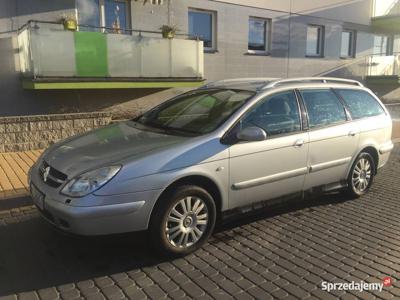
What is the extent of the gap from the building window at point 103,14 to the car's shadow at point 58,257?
6.80 meters

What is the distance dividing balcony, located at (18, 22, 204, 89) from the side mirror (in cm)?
→ 618

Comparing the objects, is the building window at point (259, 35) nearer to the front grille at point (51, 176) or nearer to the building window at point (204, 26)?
the building window at point (204, 26)

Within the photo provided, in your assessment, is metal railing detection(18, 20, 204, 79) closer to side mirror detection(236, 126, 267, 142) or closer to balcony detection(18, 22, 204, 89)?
balcony detection(18, 22, 204, 89)

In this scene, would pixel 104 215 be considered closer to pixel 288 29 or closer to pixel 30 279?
pixel 30 279

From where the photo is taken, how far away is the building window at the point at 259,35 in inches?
540

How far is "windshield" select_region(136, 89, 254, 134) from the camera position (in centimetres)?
427

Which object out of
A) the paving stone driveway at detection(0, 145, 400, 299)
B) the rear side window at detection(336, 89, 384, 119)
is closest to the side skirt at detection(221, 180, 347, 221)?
the paving stone driveway at detection(0, 145, 400, 299)

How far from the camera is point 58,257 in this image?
3781 mm

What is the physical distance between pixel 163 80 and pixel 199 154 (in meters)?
7.04

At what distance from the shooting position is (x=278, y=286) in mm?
3322

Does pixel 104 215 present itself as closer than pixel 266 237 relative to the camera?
Yes

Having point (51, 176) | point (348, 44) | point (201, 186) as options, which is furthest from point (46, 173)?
point (348, 44)

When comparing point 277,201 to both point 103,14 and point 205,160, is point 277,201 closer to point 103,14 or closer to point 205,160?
point 205,160

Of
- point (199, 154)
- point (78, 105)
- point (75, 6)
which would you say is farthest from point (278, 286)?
point (75, 6)
